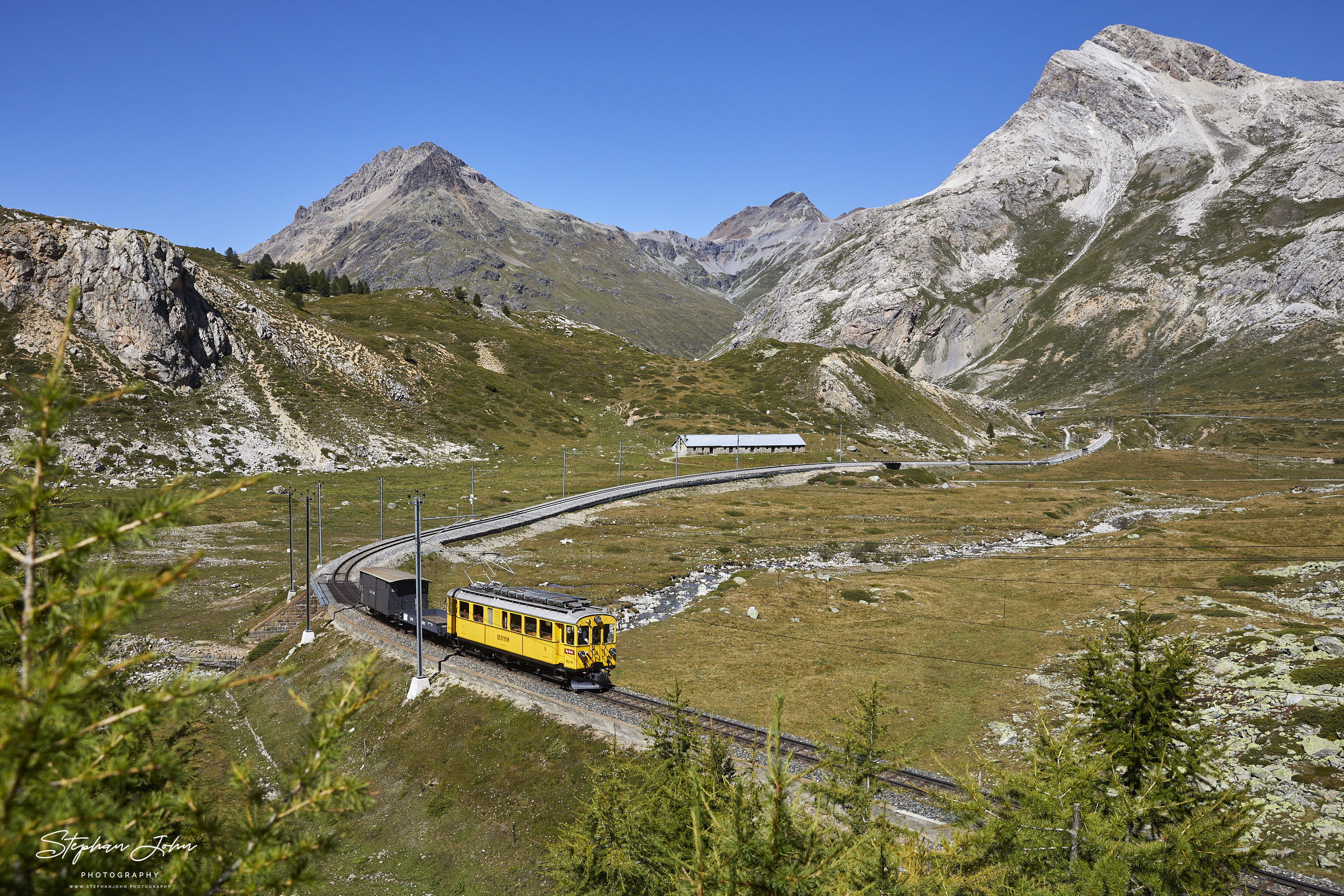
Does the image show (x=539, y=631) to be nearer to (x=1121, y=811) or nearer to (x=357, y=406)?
(x=1121, y=811)

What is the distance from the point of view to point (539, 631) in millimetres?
36906

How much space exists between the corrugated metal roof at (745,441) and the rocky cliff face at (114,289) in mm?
94946

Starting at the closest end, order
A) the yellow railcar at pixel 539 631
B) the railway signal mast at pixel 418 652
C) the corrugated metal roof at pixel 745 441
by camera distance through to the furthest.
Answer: the yellow railcar at pixel 539 631 < the railway signal mast at pixel 418 652 < the corrugated metal roof at pixel 745 441

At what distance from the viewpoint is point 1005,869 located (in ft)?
41.0

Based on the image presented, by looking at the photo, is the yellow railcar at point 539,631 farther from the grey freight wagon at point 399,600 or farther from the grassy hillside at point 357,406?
the grassy hillside at point 357,406

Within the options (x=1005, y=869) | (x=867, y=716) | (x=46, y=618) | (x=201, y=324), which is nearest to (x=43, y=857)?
(x=46, y=618)

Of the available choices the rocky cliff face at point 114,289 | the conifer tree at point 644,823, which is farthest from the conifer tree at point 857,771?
the rocky cliff face at point 114,289

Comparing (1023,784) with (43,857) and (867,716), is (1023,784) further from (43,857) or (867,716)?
(43,857)

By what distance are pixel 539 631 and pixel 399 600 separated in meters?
14.9

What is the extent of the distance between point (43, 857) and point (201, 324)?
6062 inches

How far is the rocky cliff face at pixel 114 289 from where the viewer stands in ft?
388

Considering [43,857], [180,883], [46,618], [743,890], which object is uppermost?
[46,618]

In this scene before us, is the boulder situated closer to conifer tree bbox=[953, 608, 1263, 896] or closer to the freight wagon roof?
conifer tree bbox=[953, 608, 1263, 896]

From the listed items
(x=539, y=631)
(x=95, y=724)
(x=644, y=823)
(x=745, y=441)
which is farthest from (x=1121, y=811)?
(x=745, y=441)
